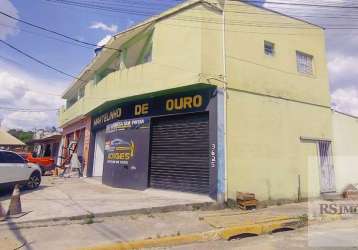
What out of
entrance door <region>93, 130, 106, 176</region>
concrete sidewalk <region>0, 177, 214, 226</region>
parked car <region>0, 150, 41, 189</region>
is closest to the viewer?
concrete sidewalk <region>0, 177, 214, 226</region>

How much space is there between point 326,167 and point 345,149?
6.08 ft

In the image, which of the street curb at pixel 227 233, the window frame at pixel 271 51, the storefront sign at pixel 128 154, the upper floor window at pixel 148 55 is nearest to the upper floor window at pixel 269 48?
the window frame at pixel 271 51

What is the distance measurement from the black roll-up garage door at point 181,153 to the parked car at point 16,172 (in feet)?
15.2

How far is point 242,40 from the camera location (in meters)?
12.1

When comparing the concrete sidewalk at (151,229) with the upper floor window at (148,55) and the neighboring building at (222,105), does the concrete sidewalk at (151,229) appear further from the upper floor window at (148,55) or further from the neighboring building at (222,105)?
the upper floor window at (148,55)

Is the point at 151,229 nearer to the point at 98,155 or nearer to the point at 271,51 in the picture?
the point at 271,51

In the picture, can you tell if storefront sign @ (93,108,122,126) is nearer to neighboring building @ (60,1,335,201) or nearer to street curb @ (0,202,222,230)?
neighboring building @ (60,1,335,201)

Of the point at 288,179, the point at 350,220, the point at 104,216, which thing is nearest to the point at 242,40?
the point at 288,179

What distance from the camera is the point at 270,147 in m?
12.0

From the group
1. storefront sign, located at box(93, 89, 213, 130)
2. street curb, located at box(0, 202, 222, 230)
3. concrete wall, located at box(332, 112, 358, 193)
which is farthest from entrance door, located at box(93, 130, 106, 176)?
concrete wall, located at box(332, 112, 358, 193)

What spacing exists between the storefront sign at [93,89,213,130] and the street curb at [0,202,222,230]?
3470mm

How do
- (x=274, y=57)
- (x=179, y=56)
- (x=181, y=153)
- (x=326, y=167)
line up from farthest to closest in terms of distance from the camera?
(x=326, y=167)
(x=274, y=57)
(x=181, y=153)
(x=179, y=56)

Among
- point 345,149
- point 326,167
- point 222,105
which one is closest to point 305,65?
point 345,149

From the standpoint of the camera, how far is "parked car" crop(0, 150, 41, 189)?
10.7 metres
